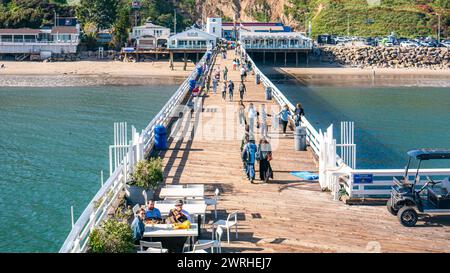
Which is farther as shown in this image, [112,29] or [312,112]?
[112,29]

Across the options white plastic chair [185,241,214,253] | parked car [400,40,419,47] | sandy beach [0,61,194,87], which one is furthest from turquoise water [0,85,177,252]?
parked car [400,40,419,47]

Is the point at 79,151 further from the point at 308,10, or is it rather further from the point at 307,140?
the point at 308,10

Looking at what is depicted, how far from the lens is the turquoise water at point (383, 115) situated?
31.5m

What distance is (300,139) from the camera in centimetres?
1986

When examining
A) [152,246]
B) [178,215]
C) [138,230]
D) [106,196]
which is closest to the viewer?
[152,246]

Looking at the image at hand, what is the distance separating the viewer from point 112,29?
10181cm

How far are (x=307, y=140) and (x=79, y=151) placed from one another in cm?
1303

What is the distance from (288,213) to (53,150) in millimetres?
19689

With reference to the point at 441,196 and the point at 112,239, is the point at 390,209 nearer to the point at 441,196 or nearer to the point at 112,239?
the point at 441,196

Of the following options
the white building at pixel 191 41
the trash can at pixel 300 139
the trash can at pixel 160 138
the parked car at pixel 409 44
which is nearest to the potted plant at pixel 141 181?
the trash can at pixel 160 138

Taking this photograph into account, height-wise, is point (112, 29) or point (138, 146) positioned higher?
point (112, 29)

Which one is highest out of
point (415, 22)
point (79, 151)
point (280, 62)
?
point (415, 22)

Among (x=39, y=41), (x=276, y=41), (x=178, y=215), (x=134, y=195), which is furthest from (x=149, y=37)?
(x=178, y=215)

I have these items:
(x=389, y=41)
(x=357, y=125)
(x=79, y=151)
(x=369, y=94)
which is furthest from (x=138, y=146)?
(x=389, y=41)
